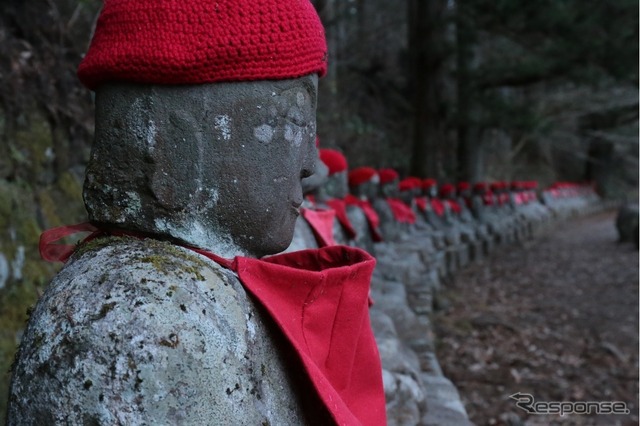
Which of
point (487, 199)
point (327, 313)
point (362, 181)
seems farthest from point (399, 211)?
point (487, 199)

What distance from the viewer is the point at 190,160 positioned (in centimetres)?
109

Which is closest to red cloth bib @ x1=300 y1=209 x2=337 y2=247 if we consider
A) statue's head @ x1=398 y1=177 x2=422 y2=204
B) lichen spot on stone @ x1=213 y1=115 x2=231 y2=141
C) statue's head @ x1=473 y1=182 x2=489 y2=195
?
lichen spot on stone @ x1=213 y1=115 x2=231 y2=141

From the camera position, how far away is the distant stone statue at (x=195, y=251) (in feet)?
2.93

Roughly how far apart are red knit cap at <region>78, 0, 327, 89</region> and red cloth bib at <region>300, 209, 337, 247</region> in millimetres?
1133

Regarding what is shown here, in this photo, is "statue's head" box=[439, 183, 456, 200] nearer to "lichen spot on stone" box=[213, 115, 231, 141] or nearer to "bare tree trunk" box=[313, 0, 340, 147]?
"bare tree trunk" box=[313, 0, 340, 147]

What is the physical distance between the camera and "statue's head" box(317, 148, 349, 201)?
3.44m

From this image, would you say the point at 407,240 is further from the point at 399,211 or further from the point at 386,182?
the point at 386,182

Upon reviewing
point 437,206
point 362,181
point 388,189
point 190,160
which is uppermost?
point 190,160

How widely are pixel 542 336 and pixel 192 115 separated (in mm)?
4935

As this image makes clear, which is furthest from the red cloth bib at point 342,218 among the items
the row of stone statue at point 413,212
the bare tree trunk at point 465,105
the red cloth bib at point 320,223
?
the bare tree trunk at point 465,105

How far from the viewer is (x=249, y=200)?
1.13m

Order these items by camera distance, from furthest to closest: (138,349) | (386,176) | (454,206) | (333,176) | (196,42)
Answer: (454,206) → (386,176) → (333,176) → (196,42) → (138,349)

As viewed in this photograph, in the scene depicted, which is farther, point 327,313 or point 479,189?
point 479,189

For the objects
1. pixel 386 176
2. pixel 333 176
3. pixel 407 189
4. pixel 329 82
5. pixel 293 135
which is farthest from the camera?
pixel 329 82
